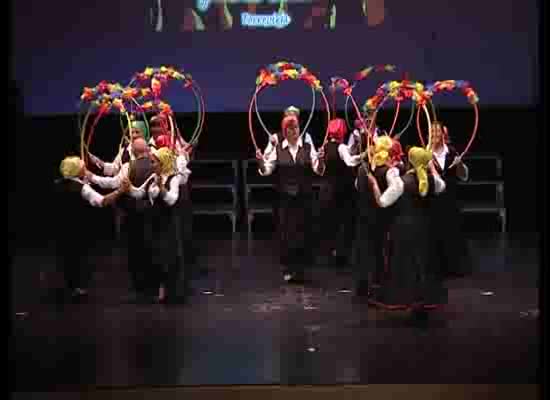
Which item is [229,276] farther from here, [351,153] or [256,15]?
→ [256,15]

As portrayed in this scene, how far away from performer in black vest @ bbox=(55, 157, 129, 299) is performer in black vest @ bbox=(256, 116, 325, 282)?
109 centimetres

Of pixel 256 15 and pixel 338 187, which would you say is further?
pixel 338 187

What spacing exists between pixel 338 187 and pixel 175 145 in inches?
44.0

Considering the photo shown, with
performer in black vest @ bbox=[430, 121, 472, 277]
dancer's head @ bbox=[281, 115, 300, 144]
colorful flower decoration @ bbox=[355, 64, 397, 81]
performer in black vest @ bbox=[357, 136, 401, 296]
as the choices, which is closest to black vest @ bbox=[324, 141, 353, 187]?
dancer's head @ bbox=[281, 115, 300, 144]

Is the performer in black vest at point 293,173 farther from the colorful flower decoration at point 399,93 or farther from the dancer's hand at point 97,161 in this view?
the dancer's hand at point 97,161

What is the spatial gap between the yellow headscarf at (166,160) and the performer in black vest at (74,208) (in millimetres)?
215

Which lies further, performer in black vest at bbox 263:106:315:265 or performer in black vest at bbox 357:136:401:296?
performer in black vest at bbox 263:106:315:265

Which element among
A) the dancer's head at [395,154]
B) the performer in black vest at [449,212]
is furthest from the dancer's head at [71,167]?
the performer in black vest at [449,212]

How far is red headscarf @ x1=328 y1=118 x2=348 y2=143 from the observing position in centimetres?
575

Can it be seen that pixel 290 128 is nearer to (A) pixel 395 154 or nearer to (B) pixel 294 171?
(B) pixel 294 171

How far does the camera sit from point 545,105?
3.09m

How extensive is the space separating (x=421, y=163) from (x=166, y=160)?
1.45m

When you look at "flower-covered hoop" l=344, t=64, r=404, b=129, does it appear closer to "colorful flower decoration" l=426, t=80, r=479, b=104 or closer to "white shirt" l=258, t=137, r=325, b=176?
"colorful flower decoration" l=426, t=80, r=479, b=104

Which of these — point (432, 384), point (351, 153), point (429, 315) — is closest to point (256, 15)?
point (351, 153)
